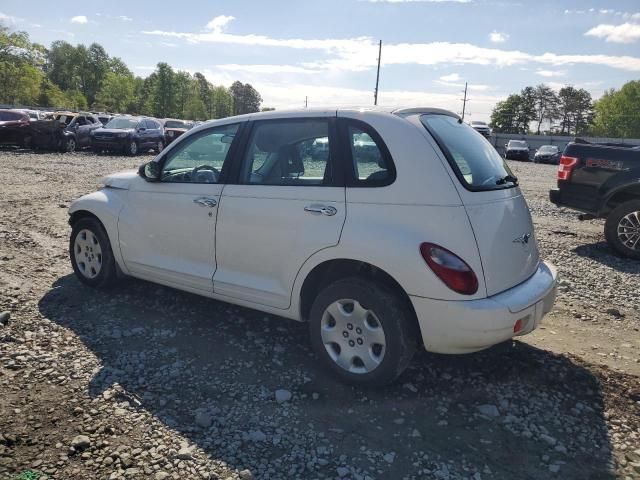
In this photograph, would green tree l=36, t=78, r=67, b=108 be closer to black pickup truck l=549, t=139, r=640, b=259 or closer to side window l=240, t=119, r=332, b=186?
black pickup truck l=549, t=139, r=640, b=259

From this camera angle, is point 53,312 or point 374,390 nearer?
point 374,390

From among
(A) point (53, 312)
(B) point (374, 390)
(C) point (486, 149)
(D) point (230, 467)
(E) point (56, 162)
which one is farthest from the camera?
(E) point (56, 162)

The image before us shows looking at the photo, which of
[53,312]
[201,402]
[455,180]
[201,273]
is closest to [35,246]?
[53,312]

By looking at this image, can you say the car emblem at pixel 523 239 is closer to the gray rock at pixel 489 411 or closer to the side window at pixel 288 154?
the gray rock at pixel 489 411

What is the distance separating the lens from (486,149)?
3.84m

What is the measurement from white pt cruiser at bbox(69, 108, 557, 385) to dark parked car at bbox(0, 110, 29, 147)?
67.0ft

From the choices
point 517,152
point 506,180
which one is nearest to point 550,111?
point 517,152

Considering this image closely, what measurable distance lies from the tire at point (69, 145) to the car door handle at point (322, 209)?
2205cm

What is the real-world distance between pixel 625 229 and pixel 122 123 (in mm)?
21473

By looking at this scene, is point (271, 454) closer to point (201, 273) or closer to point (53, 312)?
point (201, 273)

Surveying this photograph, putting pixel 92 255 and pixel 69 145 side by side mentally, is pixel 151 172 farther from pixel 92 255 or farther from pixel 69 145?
pixel 69 145

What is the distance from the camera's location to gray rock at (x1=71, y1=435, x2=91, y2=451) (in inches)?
110

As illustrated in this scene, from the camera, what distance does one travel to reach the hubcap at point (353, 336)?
3.36 meters

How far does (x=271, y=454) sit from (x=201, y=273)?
69.9 inches
